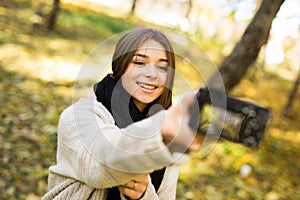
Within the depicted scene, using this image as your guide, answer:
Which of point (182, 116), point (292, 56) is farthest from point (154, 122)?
point (292, 56)

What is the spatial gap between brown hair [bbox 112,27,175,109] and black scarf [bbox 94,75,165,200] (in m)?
0.05

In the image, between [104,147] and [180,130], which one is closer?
[180,130]

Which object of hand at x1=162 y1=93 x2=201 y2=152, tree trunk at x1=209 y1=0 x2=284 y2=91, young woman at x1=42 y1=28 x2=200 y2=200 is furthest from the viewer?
tree trunk at x1=209 y1=0 x2=284 y2=91

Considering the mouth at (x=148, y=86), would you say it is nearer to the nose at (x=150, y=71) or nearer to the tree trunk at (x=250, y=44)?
the nose at (x=150, y=71)

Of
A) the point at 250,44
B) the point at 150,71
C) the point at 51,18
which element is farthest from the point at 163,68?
the point at 51,18

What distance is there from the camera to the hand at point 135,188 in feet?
3.75

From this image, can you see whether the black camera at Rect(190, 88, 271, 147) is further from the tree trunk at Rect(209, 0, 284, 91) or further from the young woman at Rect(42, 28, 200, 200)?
the tree trunk at Rect(209, 0, 284, 91)

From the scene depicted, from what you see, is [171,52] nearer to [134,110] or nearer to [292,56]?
[134,110]

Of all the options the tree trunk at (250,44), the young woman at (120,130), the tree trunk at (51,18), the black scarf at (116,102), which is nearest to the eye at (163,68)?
the young woman at (120,130)

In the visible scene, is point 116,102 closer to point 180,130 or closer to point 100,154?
point 100,154

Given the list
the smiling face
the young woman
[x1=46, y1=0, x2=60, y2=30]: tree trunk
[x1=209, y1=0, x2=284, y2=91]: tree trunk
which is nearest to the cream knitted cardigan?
the young woman

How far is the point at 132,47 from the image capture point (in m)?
1.23

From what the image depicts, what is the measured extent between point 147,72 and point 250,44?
2.66 metres

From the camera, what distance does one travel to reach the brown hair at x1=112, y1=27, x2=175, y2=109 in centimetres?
123
